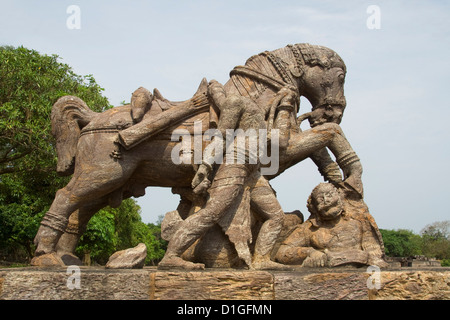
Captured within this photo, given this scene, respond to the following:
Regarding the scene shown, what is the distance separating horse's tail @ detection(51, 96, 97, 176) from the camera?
619 centimetres

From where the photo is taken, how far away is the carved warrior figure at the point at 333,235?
5.57 metres

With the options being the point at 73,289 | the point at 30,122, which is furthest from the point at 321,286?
the point at 30,122

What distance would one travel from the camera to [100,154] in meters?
5.82

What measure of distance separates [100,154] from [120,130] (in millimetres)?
392

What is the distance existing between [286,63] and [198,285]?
3619mm

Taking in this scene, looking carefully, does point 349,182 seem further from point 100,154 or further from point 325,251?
point 100,154

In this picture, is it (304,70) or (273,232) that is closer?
(273,232)

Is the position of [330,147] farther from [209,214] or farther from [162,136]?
[162,136]

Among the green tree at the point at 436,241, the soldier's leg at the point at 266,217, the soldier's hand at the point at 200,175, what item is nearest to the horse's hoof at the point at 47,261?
the soldier's hand at the point at 200,175

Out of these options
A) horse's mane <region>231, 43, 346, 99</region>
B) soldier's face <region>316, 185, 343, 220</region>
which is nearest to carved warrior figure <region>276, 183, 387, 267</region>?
soldier's face <region>316, 185, 343, 220</region>

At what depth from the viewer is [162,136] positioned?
6031 mm

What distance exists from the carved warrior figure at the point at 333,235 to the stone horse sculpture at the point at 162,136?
424mm
